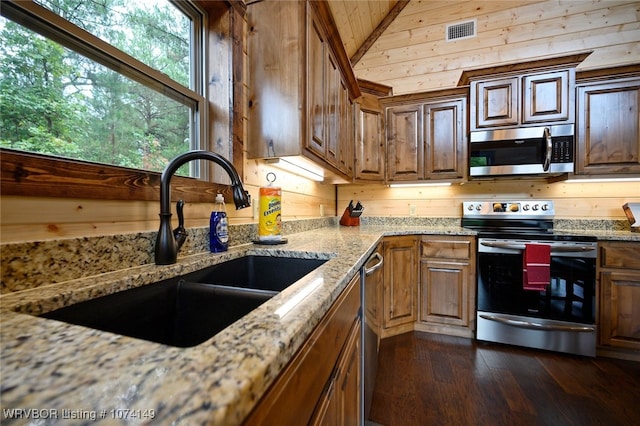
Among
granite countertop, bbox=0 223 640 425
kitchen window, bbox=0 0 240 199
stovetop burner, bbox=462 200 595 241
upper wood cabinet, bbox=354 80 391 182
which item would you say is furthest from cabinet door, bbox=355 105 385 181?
granite countertop, bbox=0 223 640 425

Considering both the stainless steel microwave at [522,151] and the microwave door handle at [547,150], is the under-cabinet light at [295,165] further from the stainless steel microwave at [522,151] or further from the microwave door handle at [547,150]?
the microwave door handle at [547,150]

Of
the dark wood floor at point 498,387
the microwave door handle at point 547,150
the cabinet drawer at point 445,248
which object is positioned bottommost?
the dark wood floor at point 498,387

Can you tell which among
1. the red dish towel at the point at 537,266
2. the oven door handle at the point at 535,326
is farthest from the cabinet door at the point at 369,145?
the oven door handle at the point at 535,326

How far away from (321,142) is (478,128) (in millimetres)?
1684

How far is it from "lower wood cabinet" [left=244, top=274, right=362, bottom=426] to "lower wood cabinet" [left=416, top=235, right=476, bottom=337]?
153cm

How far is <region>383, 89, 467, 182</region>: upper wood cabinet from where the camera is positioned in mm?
2521

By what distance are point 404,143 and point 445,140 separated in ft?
1.28

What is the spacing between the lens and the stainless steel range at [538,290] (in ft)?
6.33

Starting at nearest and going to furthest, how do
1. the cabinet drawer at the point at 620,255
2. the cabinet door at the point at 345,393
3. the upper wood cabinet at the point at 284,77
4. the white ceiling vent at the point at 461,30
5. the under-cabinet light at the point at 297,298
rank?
the under-cabinet light at the point at 297,298
the cabinet door at the point at 345,393
the upper wood cabinet at the point at 284,77
the cabinet drawer at the point at 620,255
the white ceiling vent at the point at 461,30

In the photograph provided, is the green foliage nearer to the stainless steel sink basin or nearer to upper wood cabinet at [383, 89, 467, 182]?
the stainless steel sink basin

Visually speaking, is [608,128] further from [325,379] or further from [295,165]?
[325,379]

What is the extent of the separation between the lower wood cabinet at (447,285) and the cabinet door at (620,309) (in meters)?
0.85

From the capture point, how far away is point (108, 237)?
0.76m

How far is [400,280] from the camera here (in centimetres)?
232
